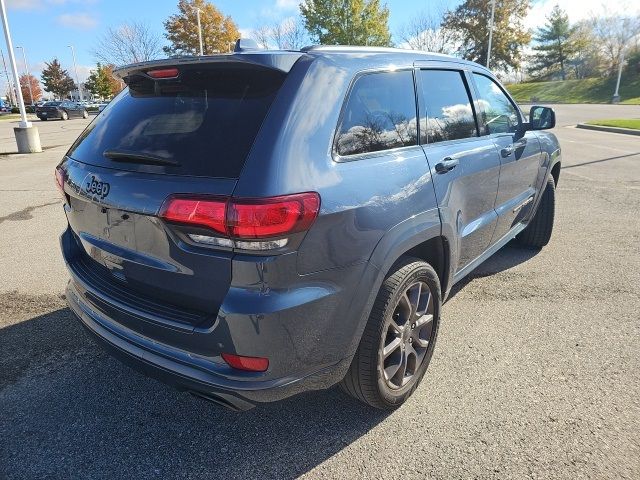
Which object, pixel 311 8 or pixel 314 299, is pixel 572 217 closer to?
pixel 314 299

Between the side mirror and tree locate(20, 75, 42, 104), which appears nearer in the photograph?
the side mirror

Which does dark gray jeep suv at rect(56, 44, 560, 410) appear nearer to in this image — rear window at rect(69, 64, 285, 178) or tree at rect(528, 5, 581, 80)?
rear window at rect(69, 64, 285, 178)

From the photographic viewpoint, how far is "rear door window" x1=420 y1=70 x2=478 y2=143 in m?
2.71

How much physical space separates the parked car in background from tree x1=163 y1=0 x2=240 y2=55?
1030 centimetres

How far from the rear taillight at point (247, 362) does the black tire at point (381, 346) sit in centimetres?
55

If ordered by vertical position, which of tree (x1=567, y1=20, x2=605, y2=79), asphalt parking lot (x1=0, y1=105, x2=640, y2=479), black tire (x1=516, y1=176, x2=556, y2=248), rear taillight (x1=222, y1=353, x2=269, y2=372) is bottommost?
asphalt parking lot (x1=0, y1=105, x2=640, y2=479)

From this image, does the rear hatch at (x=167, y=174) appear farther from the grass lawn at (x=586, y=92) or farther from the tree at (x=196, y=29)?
the grass lawn at (x=586, y=92)

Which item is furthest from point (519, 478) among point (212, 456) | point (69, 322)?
point (69, 322)

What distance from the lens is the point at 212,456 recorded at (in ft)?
7.34

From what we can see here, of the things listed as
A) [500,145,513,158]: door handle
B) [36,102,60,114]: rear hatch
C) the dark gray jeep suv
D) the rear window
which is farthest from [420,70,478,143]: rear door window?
[36,102,60,114]: rear hatch

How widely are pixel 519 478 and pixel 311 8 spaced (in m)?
42.7

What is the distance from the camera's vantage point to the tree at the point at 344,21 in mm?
38625

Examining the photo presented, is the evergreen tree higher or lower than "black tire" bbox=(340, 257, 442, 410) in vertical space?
higher

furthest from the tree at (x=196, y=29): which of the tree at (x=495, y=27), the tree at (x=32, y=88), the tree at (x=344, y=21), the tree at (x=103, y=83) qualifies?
the tree at (x=32, y=88)
